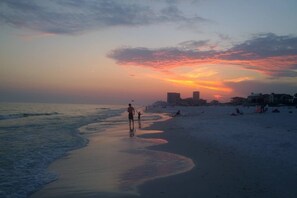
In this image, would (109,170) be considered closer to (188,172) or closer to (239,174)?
(188,172)

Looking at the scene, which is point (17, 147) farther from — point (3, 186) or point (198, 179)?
point (198, 179)

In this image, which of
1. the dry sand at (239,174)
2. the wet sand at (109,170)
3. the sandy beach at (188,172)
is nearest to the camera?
the dry sand at (239,174)

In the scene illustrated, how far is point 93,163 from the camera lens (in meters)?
12.6

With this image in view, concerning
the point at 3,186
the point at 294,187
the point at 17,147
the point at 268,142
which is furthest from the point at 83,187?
the point at 17,147

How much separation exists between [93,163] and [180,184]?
490 centimetres

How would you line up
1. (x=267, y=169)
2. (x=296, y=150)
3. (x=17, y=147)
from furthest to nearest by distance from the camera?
(x=17, y=147) → (x=296, y=150) → (x=267, y=169)

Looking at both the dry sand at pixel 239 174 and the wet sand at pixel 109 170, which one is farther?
the wet sand at pixel 109 170

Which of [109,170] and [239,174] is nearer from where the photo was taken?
[239,174]

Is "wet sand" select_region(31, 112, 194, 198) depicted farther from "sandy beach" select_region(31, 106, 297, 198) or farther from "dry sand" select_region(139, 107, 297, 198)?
"dry sand" select_region(139, 107, 297, 198)

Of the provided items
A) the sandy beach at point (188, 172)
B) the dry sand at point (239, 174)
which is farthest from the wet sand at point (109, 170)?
the dry sand at point (239, 174)

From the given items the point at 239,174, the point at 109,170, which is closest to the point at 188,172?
the point at 239,174

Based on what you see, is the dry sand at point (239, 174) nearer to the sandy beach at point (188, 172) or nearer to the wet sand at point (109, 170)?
the sandy beach at point (188, 172)

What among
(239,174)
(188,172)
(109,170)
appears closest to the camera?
(239,174)

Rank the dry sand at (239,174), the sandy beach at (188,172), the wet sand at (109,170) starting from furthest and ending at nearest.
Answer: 1. the wet sand at (109,170)
2. the sandy beach at (188,172)
3. the dry sand at (239,174)
